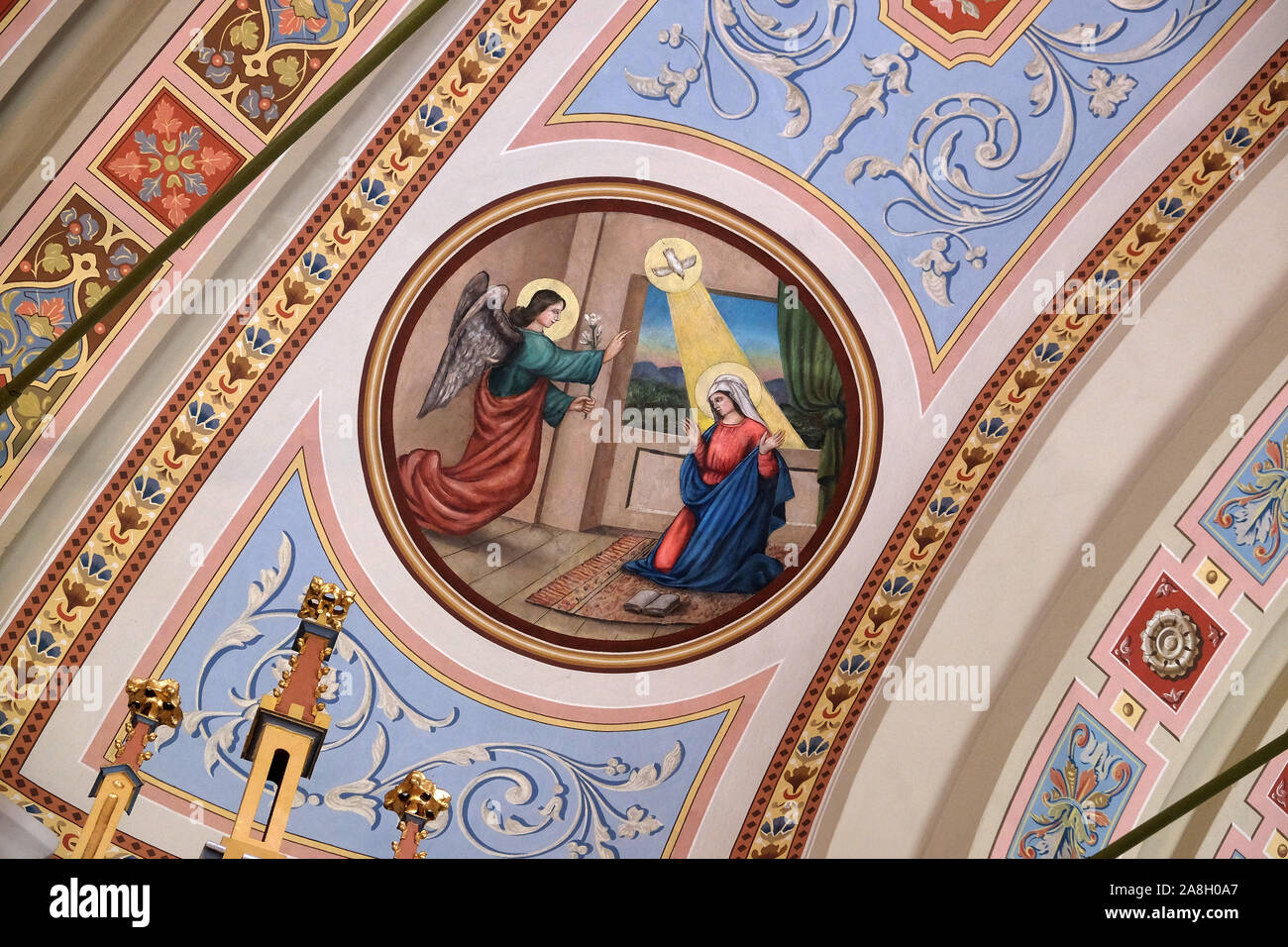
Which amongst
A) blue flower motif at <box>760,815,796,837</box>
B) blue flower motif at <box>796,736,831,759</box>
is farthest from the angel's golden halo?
blue flower motif at <box>760,815,796,837</box>

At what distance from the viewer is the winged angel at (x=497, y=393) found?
7340 mm

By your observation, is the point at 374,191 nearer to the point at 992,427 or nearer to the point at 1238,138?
the point at 992,427

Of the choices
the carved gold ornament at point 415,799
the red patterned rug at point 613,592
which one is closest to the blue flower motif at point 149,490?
the red patterned rug at point 613,592

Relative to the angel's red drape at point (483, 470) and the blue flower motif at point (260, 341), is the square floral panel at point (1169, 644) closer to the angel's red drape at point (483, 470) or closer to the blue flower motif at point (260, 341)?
the angel's red drape at point (483, 470)

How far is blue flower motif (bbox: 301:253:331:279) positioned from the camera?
22.9 feet

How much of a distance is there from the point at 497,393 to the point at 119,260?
1.98 m

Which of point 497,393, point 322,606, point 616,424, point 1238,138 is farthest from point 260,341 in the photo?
point 1238,138

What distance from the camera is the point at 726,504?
794 centimetres

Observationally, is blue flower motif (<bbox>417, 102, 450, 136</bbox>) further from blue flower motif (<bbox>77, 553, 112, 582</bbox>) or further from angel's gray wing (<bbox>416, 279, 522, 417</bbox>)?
blue flower motif (<bbox>77, 553, 112, 582</bbox>)

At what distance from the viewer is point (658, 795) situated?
8125 millimetres

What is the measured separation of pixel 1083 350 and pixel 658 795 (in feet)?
11.5

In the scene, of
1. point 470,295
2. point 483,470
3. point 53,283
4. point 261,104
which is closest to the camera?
point 53,283

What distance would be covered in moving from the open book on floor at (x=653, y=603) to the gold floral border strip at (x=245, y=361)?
2.34m
